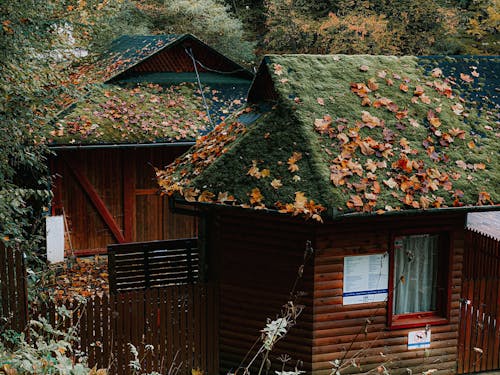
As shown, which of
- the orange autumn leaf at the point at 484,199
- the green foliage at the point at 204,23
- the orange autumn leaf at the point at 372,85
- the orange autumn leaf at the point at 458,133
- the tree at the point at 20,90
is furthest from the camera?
the green foliage at the point at 204,23

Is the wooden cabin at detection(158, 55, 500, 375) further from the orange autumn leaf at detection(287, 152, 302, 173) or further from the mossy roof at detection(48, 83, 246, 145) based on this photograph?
the mossy roof at detection(48, 83, 246, 145)

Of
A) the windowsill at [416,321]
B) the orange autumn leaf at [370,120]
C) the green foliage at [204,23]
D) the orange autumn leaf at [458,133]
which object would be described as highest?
the green foliage at [204,23]

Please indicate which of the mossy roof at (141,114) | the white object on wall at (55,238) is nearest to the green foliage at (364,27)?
the mossy roof at (141,114)

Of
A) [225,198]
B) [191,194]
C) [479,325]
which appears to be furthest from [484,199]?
[191,194]

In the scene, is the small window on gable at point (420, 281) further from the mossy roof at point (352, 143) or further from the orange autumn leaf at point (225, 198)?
the orange autumn leaf at point (225, 198)

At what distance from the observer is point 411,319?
8609mm

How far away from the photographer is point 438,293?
879 cm

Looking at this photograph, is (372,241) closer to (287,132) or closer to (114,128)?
(287,132)

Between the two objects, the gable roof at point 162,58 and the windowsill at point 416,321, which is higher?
the gable roof at point 162,58

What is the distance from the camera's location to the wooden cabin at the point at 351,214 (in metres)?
7.91

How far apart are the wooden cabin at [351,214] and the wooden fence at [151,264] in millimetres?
1146

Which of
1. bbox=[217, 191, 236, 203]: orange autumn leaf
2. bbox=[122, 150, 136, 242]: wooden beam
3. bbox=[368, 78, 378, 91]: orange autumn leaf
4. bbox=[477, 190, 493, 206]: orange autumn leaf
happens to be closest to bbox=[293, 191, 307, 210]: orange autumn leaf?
bbox=[217, 191, 236, 203]: orange autumn leaf

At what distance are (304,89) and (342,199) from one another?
2169 millimetres

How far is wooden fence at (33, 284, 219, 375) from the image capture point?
27.5 ft
